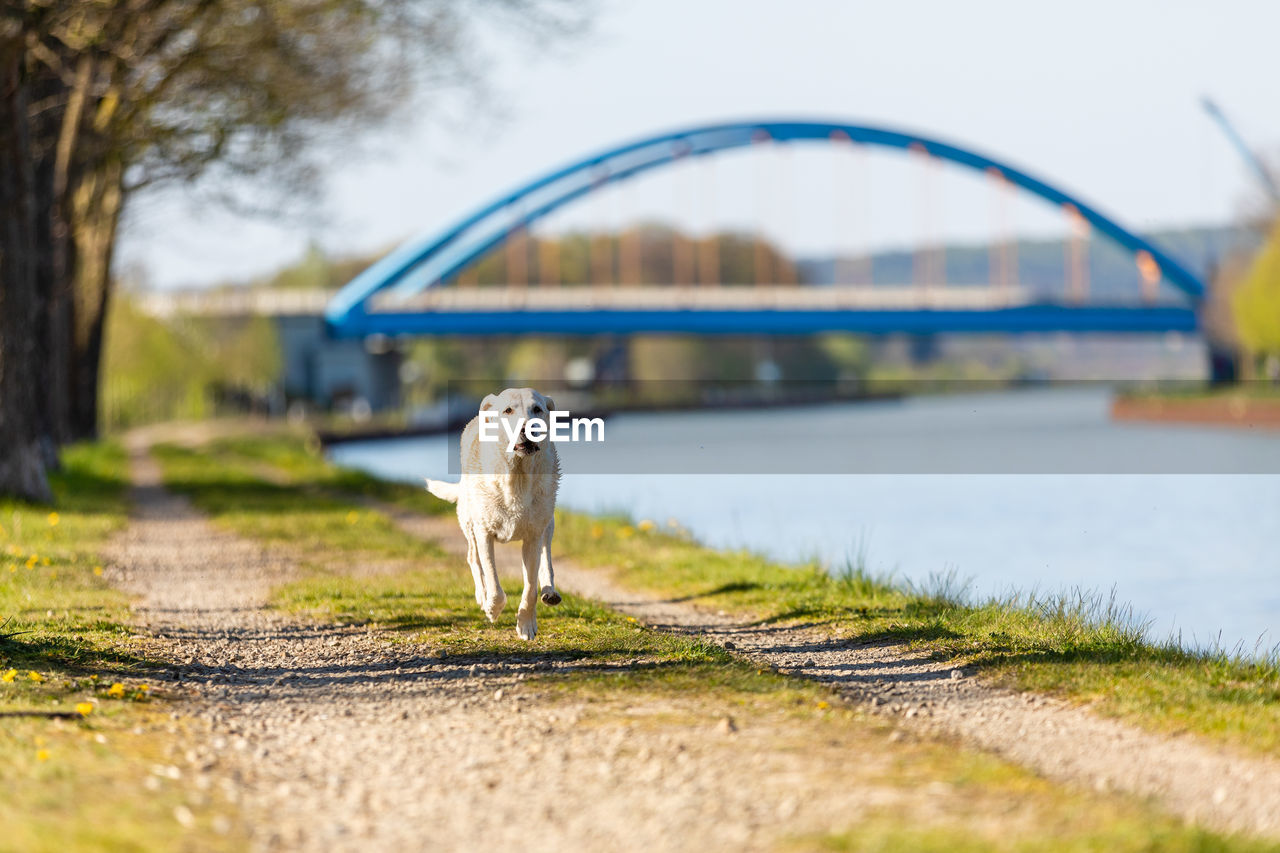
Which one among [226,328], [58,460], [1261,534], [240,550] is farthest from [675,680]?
[226,328]

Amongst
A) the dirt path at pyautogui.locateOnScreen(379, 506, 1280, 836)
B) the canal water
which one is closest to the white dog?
the dirt path at pyautogui.locateOnScreen(379, 506, 1280, 836)

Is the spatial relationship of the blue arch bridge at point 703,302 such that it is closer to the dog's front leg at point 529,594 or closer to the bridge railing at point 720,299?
the bridge railing at point 720,299

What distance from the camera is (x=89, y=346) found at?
32.9 m

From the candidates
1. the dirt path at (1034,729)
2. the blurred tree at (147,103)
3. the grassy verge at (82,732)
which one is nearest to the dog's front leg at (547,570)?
the dirt path at (1034,729)

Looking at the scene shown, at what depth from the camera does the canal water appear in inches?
633

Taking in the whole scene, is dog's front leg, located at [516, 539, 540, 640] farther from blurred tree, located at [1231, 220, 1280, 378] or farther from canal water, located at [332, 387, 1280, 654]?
blurred tree, located at [1231, 220, 1280, 378]

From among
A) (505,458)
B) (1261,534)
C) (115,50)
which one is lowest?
(1261,534)

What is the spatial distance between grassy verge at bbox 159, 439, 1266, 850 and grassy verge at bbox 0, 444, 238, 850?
5.19ft

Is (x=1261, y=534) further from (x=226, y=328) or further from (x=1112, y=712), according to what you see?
(x=226, y=328)

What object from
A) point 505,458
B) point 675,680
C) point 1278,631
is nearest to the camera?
point 675,680

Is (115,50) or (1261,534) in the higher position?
(115,50)

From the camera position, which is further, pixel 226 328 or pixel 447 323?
pixel 226 328

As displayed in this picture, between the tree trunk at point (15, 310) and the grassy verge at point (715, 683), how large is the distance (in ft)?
11.0

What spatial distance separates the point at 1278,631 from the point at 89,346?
2649cm
